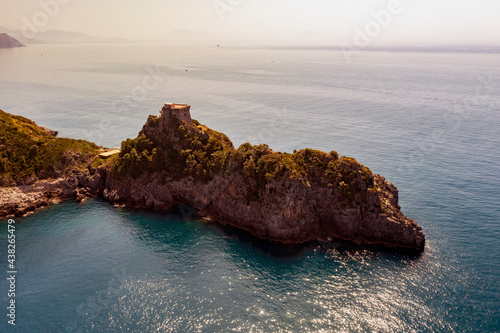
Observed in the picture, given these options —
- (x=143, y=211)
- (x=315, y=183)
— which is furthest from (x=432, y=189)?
(x=143, y=211)

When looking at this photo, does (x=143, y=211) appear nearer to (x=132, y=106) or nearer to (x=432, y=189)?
(x=432, y=189)

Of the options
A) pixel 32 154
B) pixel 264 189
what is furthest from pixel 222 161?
pixel 32 154

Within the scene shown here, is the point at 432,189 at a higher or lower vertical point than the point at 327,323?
higher

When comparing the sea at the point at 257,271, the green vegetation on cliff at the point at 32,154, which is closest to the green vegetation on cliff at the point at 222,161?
the sea at the point at 257,271

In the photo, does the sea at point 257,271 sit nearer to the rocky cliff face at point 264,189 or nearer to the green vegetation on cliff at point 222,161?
the rocky cliff face at point 264,189

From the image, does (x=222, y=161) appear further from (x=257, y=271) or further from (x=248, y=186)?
(x=257, y=271)

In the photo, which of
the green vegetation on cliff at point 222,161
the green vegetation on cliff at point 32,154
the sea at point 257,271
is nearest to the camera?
the sea at point 257,271
